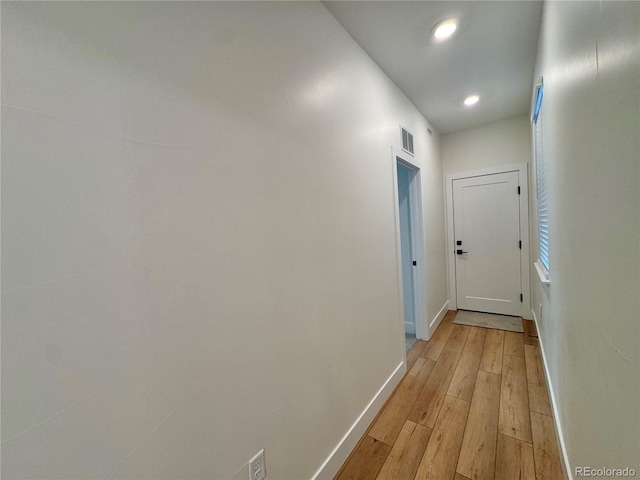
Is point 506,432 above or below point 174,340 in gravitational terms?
below

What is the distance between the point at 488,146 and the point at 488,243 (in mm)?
1343

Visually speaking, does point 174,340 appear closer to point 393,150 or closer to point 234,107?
point 234,107

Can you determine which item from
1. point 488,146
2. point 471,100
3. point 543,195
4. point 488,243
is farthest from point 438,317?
point 471,100

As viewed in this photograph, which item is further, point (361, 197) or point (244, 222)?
point (361, 197)

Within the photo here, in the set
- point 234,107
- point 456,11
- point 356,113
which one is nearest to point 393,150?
point 356,113

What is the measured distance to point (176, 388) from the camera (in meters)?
0.78

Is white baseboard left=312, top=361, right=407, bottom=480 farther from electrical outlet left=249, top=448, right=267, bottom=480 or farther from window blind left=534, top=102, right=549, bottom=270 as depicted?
window blind left=534, top=102, right=549, bottom=270

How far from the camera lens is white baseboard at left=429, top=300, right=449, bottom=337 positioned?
3.12 metres

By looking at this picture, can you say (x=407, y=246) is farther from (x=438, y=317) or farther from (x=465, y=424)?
(x=465, y=424)

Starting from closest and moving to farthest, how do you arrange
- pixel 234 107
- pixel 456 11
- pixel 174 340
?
1. pixel 174 340
2. pixel 234 107
3. pixel 456 11

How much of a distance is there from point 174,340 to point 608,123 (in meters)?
1.35

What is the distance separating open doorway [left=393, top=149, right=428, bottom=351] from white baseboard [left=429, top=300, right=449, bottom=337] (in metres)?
Result: 0.19

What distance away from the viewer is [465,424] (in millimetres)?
1709

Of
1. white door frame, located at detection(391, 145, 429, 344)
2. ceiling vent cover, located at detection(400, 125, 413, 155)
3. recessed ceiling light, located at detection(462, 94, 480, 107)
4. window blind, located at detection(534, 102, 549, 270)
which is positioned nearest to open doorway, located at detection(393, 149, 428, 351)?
white door frame, located at detection(391, 145, 429, 344)
